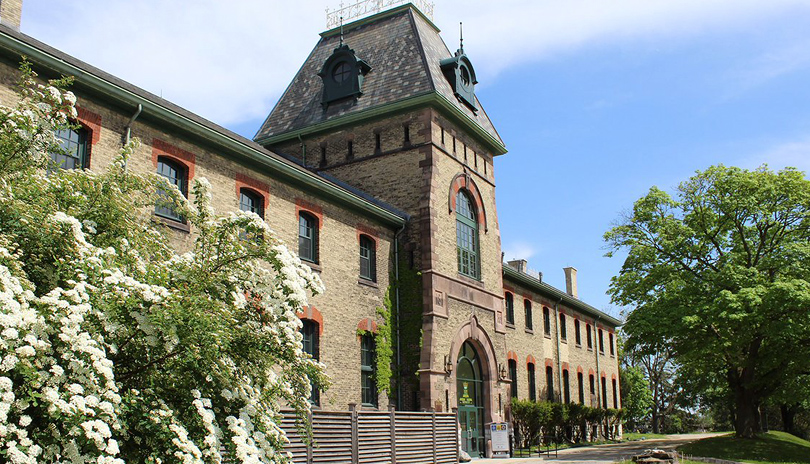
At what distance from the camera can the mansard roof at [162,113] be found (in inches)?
538

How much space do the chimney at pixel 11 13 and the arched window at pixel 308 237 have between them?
7827mm

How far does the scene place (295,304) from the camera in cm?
789

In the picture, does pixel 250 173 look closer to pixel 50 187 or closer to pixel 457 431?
pixel 457 431

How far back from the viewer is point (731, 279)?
27062 millimetres

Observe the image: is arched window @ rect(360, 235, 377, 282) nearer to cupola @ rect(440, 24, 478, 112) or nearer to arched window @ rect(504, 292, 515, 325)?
cupola @ rect(440, 24, 478, 112)

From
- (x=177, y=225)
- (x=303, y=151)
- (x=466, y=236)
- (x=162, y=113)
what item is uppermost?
(x=303, y=151)

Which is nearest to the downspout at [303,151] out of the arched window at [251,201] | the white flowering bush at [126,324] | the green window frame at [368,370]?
the green window frame at [368,370]

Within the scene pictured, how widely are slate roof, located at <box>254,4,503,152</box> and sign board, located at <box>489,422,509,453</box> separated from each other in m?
10.4

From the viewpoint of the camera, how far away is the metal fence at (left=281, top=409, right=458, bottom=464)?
561 inches

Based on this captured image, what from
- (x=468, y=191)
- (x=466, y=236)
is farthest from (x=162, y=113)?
(x=468, y=191)

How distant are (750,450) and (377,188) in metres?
16.0

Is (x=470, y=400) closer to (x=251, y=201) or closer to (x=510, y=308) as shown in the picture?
(x=510, y=308)

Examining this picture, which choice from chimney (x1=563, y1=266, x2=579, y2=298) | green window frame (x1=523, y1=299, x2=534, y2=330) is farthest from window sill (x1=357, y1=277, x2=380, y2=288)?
chimney (x1=563, y1=266, x2=579, y2=298)

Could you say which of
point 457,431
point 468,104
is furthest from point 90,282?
point 468,104
